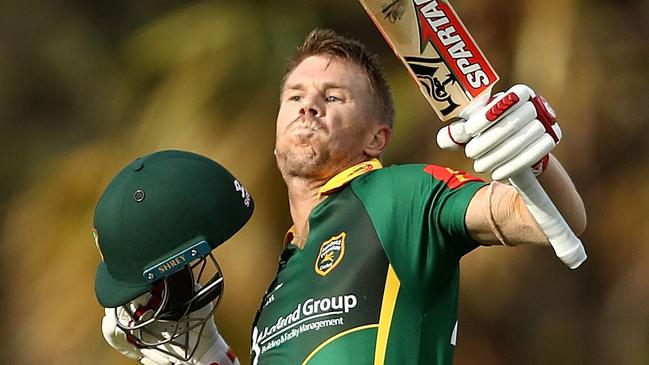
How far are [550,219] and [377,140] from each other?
3.20 ft

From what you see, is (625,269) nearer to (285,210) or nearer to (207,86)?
(285,210)

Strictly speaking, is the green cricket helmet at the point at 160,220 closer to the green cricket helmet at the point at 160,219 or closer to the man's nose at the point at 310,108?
the green cricket helmet at the point at 160,219

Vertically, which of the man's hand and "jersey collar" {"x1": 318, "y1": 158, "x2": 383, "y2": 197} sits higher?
"jersey collar" {"x1": 318, "y1": 158, "x2": 383, "y2": 197}

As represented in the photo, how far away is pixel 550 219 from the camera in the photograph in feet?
9.11

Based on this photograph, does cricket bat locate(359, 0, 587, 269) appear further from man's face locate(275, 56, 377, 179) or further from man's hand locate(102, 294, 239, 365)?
man's hand locate(102, 294, 239, 365)

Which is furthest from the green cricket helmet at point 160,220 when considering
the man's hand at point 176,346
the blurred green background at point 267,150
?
the blurred green background at point 267,150

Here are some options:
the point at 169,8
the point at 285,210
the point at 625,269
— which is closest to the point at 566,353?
the point at 625,269

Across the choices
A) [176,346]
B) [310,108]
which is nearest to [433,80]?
[310,108]

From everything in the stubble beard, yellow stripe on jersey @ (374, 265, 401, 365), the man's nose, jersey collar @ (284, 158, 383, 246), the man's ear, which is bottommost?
yellow stripe on jersey @ (374, 265, 401, 365)

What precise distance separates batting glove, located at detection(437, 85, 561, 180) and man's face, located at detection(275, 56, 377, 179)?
0.90 meters

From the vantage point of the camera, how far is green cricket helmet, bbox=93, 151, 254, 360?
Result: 3.49 meters

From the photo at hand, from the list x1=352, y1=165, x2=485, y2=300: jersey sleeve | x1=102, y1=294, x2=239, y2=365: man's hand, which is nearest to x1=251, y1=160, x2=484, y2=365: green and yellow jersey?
x1=352, y1=165, x2=485, y2=300: jersey sleeve

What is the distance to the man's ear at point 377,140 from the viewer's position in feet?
12.0

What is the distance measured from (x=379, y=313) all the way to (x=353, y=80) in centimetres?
Answer: 67
